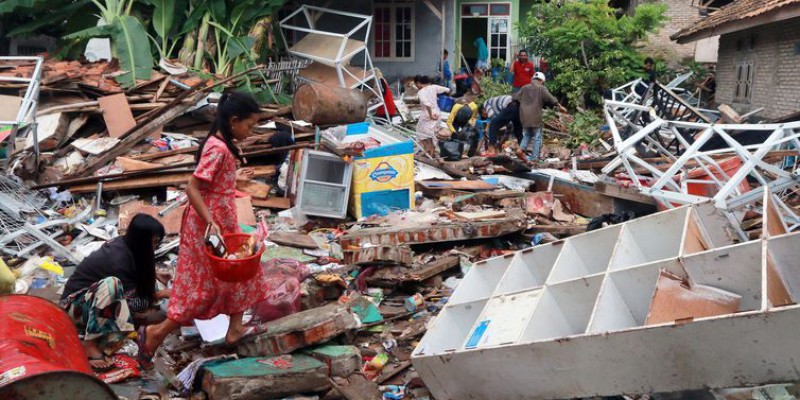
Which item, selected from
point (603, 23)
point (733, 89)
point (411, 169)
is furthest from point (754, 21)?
point (411, 169)

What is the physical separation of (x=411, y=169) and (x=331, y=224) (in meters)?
1.04

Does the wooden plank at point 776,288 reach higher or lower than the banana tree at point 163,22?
lower

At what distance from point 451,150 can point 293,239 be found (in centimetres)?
474

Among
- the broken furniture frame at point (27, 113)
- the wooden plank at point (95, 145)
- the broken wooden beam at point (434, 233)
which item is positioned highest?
the broken furniture frame at point (27, 113)

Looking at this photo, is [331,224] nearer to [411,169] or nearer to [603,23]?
[411,169]

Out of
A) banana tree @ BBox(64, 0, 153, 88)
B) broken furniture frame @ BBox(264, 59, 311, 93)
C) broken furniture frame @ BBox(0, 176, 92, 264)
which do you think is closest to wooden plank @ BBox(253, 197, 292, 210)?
broken furniture frame @ BBox(0, 176, 92, 264)

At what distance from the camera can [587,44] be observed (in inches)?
671

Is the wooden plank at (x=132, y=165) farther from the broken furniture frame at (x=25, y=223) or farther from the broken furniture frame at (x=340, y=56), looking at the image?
the broken furniture frame at (x=340, y=56)

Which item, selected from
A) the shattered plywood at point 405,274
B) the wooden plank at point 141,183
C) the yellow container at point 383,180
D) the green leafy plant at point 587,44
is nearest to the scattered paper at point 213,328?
the shattered plywood at point 405,274

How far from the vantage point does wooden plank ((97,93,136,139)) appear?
9898 millimetres

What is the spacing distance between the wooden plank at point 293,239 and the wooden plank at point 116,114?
354 cm

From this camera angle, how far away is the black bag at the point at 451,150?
11508 millimetres

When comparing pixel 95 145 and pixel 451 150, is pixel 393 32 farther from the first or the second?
pixel 95 145

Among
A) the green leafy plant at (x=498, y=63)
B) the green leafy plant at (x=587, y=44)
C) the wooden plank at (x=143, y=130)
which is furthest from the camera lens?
the green leafy plant at (x=498, y=63)
